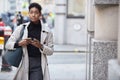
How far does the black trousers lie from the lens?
6.42 meters

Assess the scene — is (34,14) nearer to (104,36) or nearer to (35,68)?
(35,68)

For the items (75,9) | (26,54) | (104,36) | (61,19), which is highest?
(75,9)

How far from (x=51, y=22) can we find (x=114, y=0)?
32.3 metres

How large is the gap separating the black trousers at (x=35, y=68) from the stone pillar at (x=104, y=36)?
1.57m

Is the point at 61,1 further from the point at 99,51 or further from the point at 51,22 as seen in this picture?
the point at 99,51

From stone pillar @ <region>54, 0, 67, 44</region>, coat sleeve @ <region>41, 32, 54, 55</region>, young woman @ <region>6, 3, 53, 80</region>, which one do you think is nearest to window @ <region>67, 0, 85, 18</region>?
stone pillar @ <region>54, 0, 67, 44</region>

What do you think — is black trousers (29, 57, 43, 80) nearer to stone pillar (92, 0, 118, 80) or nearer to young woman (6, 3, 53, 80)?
young woman (6, 3, 53, 80)

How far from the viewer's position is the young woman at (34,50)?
639 centimetres

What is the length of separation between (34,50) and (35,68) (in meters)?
0.26

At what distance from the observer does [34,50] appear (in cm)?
640

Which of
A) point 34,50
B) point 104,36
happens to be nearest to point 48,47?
point 34,50

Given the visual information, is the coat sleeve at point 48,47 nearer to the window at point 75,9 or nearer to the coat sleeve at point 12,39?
the coat sleeve at point 12,39

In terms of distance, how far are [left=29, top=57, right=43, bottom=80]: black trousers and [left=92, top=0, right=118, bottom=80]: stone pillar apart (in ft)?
5.14

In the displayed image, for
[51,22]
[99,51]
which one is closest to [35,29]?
[99,51]
